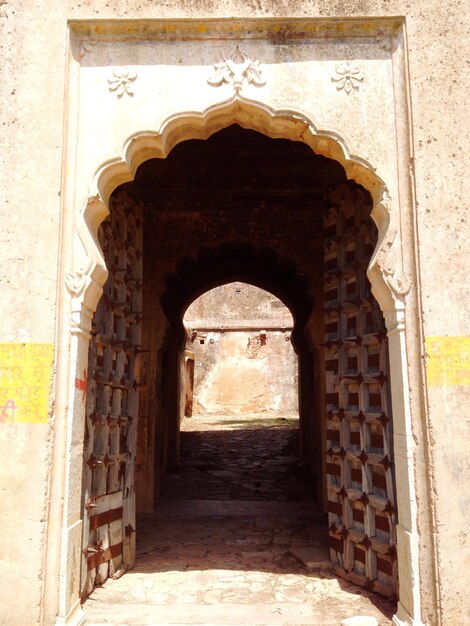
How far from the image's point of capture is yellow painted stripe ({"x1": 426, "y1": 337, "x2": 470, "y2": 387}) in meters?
3.74

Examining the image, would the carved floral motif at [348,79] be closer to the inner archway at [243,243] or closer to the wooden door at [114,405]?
the inner archway at [243,243]

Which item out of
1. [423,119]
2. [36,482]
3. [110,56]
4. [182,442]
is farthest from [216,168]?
[182,442]

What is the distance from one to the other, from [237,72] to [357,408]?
117 inches

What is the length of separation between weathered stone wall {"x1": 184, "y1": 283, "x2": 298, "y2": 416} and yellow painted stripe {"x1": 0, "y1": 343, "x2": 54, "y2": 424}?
55.4ft

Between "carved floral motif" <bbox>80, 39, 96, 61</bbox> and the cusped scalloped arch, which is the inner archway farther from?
"carved floral motif" <bbox>80, 39, 96, 61</bbox>

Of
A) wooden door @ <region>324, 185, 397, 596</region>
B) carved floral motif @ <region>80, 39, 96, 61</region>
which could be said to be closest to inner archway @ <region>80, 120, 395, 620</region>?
wooden door @ <region>324, 185, 397, 596</region>

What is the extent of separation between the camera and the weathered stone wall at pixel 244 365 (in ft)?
69.1

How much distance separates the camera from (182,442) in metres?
12.5

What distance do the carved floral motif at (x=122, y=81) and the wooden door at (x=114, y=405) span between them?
3.86ft

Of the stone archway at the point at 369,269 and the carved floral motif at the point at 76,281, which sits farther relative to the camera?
the carved floral motif at the point at 76,281

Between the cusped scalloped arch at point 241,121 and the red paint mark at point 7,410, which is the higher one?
the cusped scalloped arch at point 241,121

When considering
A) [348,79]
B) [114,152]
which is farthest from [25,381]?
[348,79]

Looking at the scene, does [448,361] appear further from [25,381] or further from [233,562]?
[233,562]

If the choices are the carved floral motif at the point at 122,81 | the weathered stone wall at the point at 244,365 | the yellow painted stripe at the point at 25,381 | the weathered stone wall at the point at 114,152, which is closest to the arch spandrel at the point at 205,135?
the weathered stone wall at the point at 114,152
